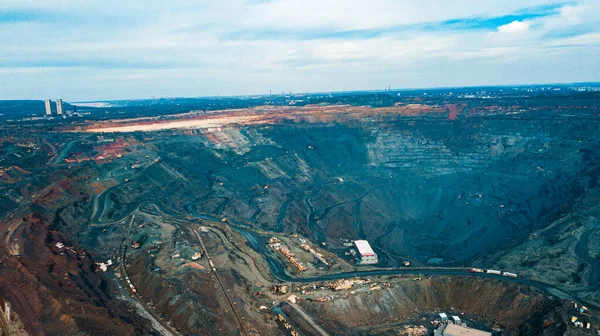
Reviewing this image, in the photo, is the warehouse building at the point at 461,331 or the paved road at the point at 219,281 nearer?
the paved road at the point at 219,281

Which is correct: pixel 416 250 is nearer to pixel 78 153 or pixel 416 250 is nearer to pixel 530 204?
pixel 530 204

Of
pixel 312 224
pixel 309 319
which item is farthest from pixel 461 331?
pixel 312 224

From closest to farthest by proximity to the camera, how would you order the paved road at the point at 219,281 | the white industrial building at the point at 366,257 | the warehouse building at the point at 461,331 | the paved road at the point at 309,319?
the paved road at the point at 219,281 → the paved road at the point at 309,319 → the warehouse building at the point at 461,331 → the white industrial building at the point at 366,257

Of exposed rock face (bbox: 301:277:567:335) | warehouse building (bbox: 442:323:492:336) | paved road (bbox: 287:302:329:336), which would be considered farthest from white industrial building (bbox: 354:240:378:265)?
warehouse building (bbox: 442:323:492:336)

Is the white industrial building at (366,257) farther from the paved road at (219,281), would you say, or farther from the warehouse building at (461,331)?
the paved road at (219,281)

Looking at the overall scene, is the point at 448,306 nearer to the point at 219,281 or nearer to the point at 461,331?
the point at 461,331

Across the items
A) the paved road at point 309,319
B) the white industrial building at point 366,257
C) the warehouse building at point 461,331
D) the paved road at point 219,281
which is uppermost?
the paved road at point 219,281

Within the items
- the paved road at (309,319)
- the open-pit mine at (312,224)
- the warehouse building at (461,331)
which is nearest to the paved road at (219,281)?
the open-pit mine at (312,224)

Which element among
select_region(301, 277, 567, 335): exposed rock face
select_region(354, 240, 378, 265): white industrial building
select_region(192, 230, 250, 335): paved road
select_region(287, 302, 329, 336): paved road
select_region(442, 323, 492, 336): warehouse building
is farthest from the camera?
select_region(354, 240, 378, 265): white industrial building

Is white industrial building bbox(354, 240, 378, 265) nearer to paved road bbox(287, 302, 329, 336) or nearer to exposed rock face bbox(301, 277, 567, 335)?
exposed rock face bbox(301, 277, 567, 335)
